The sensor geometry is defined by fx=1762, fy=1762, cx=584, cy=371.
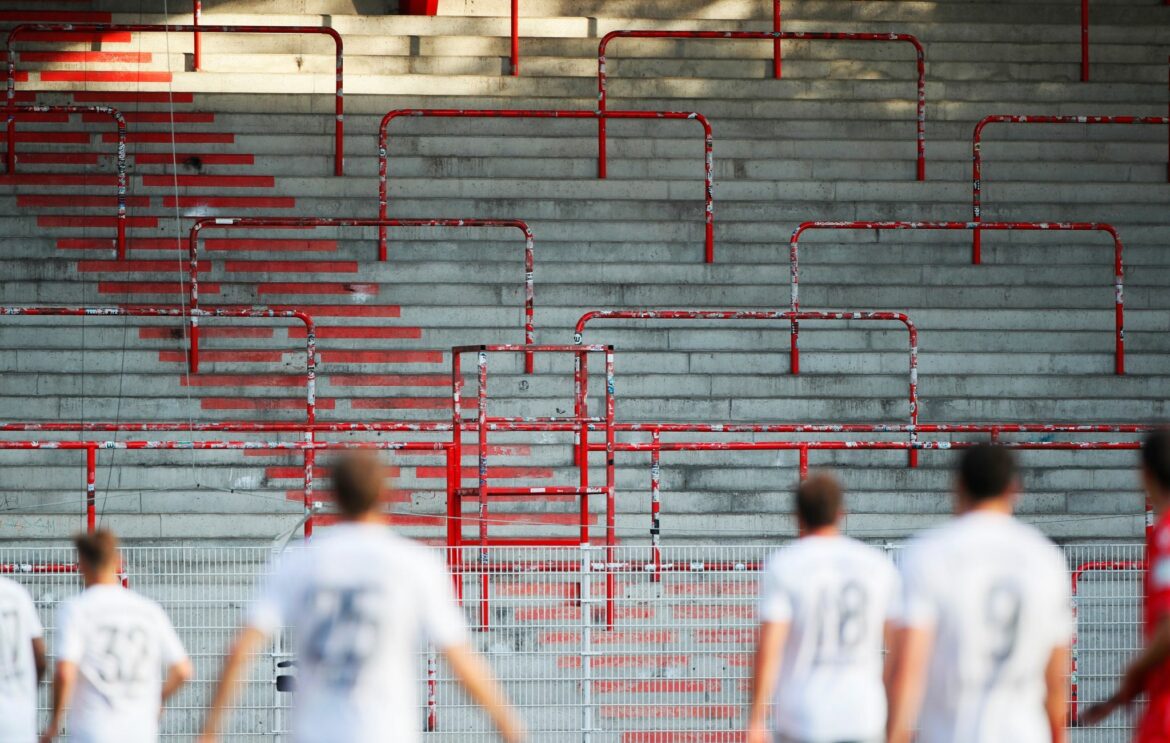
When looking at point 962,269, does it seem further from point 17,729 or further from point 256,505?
point 17,729

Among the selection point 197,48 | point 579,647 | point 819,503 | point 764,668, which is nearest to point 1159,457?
point 819,503

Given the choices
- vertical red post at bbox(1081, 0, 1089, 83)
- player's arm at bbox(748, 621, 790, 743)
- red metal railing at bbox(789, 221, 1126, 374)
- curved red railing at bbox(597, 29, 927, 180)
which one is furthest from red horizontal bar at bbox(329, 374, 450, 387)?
player's arm at bbox(748, 621, 790, 743)

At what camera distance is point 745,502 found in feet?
34.4

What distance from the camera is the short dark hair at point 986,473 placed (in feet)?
15.2

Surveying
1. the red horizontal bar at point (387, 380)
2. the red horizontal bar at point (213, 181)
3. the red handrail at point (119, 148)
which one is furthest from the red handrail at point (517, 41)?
the red horizontal bar at point (387, 380)

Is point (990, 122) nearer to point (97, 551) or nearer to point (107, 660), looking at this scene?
point (97, 551)

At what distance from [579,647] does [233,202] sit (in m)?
5.73

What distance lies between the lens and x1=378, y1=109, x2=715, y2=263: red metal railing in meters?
12.3

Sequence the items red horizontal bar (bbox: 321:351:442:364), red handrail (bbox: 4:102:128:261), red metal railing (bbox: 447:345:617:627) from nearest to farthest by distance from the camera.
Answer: red metal railing (bbox: 447:345:617:627)
red horizontal bar (bbox: 321:351:442:364)
red handrail (bbox: 4:102:128:261)

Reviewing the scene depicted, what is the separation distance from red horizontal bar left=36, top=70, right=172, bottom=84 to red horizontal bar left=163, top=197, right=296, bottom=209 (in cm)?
150

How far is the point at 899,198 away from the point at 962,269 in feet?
2.83

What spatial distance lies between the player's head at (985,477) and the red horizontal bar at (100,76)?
10.2m

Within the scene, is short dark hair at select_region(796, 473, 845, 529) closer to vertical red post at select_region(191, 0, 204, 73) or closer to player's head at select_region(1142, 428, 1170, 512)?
player's head at select_region(1142, 428, 1170, 512)

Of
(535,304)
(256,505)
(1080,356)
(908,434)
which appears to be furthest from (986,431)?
(256,505)
